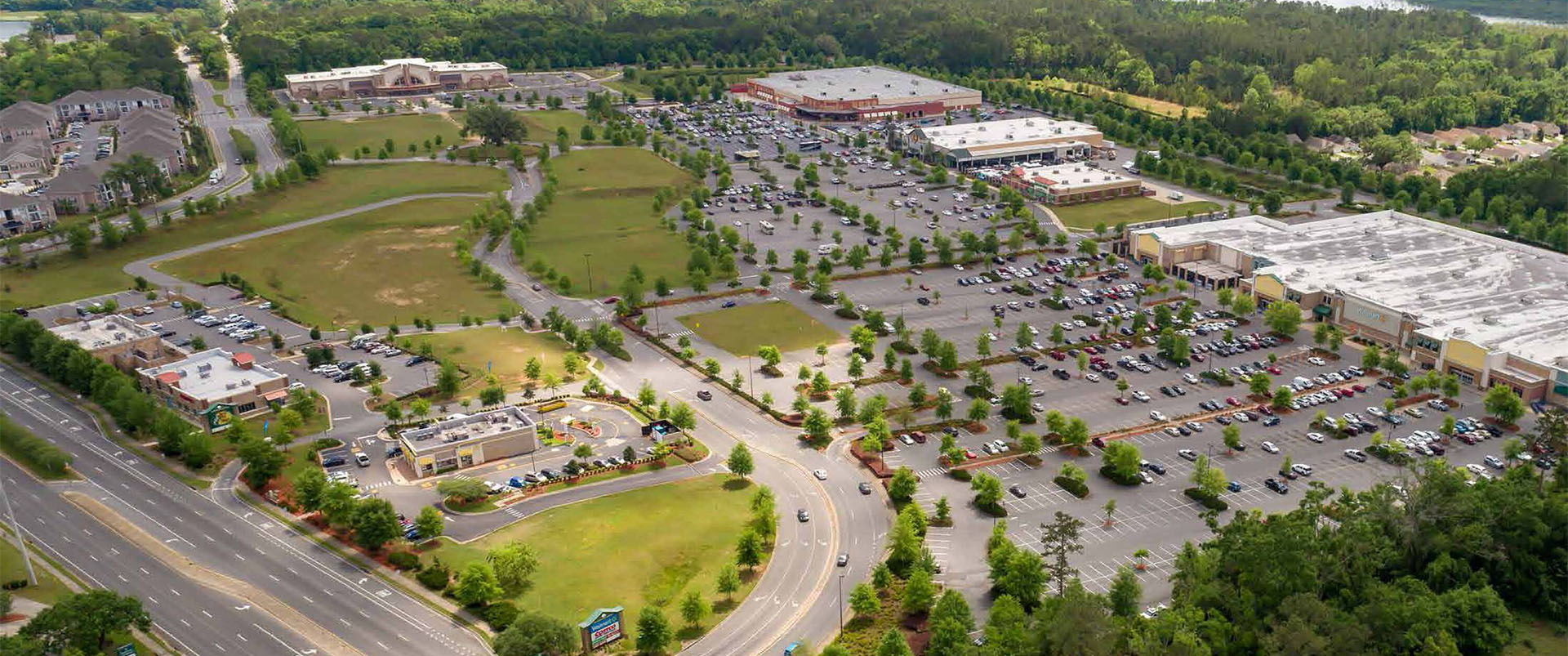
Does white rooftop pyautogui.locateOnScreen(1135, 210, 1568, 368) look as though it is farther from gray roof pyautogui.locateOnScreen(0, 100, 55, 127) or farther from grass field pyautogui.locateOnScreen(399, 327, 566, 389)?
gray roof pyautogui.locateOnScreen(0, 100, 55, 127)

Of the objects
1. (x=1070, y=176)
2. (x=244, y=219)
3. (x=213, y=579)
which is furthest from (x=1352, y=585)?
(x=244, y=219)

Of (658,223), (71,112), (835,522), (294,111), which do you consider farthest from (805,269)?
(71,112)

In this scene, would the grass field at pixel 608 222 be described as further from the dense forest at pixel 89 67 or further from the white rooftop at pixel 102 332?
the dense forest at pixel 89 67

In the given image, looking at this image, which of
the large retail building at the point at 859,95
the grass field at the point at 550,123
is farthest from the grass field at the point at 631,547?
the large retail building at the point at 859,95

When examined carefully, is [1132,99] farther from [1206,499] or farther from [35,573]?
[35,573]

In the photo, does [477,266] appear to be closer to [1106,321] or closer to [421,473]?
[421,473]
